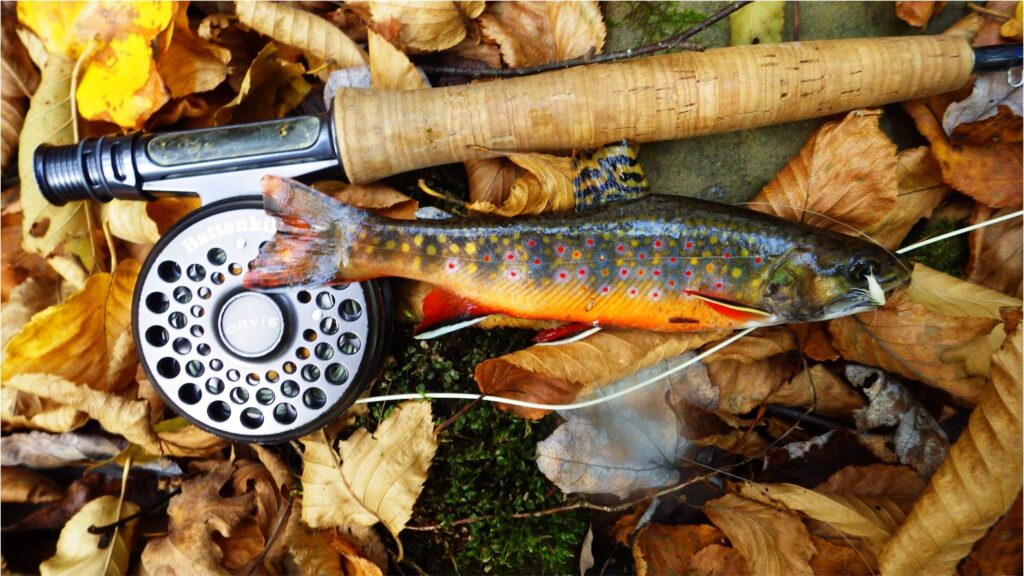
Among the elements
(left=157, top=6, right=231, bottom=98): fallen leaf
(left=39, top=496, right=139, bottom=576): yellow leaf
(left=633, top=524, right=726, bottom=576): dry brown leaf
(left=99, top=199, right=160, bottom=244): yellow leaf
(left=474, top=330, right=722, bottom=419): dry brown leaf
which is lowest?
(left=633, top=524, right=726, bottom=576): dry brown leaf

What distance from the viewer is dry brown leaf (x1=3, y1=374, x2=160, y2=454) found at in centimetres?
160

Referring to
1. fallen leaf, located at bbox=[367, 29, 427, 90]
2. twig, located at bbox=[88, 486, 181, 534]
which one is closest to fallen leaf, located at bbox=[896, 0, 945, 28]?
fallen leaf, located at bbox=[367, 29, 427, 90]

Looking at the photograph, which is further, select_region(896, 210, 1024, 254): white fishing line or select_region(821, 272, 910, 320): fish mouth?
select_region(896, 210, 1024, 254): white fishing line

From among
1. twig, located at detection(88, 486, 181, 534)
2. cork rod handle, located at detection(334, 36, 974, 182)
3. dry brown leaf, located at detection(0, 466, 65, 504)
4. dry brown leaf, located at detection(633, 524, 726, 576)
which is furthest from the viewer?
dry brown leaf, located at detection(0, 466, 65, 504)

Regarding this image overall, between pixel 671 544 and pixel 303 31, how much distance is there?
149cm

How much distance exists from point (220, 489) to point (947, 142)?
6.35 feet

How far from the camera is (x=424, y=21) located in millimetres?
1591

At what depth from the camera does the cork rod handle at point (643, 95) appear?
Answer: 1.42 meters

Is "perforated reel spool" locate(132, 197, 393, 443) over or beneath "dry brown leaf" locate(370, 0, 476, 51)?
beneath

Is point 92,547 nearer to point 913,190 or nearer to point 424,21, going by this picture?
point 424,21

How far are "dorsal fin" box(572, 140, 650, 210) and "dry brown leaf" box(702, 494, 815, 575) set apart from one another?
756mm

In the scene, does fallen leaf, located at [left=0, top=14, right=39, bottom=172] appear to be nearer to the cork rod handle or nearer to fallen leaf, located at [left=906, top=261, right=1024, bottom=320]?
the cork rod handle

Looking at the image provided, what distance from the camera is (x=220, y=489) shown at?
168 cm

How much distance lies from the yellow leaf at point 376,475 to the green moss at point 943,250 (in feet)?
4.09
